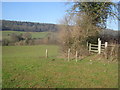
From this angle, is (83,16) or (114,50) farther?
(83,16)

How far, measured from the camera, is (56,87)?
15.6 feet

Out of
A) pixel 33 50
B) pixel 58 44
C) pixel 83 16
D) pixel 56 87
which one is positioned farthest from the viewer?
pixel 33 50

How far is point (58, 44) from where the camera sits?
15070 millimetres

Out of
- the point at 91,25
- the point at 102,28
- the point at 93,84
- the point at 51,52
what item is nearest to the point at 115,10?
the point at 102,28

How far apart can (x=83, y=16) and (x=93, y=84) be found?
1230 centimetres

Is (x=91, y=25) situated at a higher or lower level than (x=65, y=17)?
lower

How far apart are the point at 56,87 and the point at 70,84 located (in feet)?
1.87

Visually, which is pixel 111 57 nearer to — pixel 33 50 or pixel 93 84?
pixel 93 84

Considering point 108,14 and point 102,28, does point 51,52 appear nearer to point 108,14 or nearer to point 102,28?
point 102,28

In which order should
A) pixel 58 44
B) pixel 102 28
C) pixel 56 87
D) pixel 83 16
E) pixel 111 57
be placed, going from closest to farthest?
pixel 56 87 → pixel 111 57 → pixel 58 44 → pixel 83 16 → pixel 102 28

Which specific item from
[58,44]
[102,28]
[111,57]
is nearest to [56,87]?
[111,57]

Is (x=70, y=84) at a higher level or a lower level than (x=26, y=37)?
lower

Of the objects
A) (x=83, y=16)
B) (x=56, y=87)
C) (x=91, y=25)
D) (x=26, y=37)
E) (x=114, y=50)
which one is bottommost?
(x=56, y=87)

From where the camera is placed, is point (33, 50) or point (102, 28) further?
point (33, 50)
